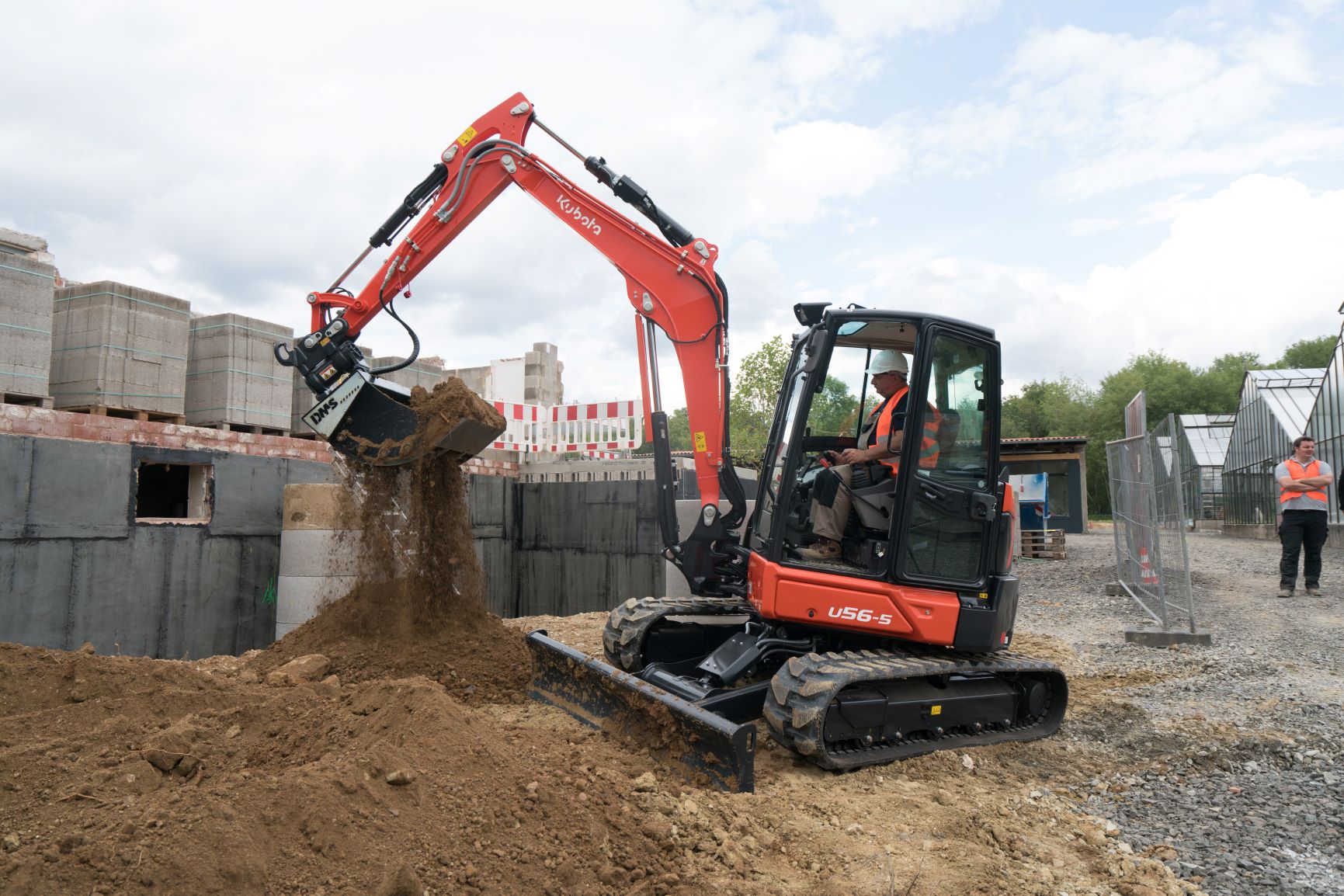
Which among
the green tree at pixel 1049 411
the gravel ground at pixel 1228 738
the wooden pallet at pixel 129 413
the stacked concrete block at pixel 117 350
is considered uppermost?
the green tree at pixel 1049 411

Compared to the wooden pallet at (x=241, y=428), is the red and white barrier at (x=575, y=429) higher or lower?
higher

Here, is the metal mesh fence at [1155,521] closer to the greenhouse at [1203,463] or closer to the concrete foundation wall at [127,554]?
the concrete foundation wall at [127,554]

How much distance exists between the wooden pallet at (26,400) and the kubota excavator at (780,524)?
2259 mm

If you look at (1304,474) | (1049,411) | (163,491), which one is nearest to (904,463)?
(1304,474)

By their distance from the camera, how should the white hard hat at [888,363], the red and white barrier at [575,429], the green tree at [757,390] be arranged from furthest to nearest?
the green tree at [757,390] < the red and white barrier at [575,429] < the white hard hat at [888,363]

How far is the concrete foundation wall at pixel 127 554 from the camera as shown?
6.09 metres

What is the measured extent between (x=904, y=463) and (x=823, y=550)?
70cm

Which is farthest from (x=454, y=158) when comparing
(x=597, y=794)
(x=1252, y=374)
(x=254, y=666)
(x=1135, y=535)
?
(x=1252, y=374)

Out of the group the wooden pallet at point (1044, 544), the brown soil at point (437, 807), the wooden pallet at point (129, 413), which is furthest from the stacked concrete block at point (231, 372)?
the wooden pallet at point (1044, 544)

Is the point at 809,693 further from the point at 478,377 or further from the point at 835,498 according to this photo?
the point at 478,377

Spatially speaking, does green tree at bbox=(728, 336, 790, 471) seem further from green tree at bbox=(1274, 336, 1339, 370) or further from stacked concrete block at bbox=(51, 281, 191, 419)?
green tree at bbox=(1274, 336, 1339, 370)

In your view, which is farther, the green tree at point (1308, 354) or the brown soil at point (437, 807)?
the green tree at point (1308, 354)

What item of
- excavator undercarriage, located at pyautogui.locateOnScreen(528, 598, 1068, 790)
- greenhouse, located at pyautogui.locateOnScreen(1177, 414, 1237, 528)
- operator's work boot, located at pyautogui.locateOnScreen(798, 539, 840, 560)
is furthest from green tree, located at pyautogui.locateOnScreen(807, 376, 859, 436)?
greenhouse, located at pyautogui.locateOnScreen(1177, 414, 1237, 528)

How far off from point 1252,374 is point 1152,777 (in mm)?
30127
